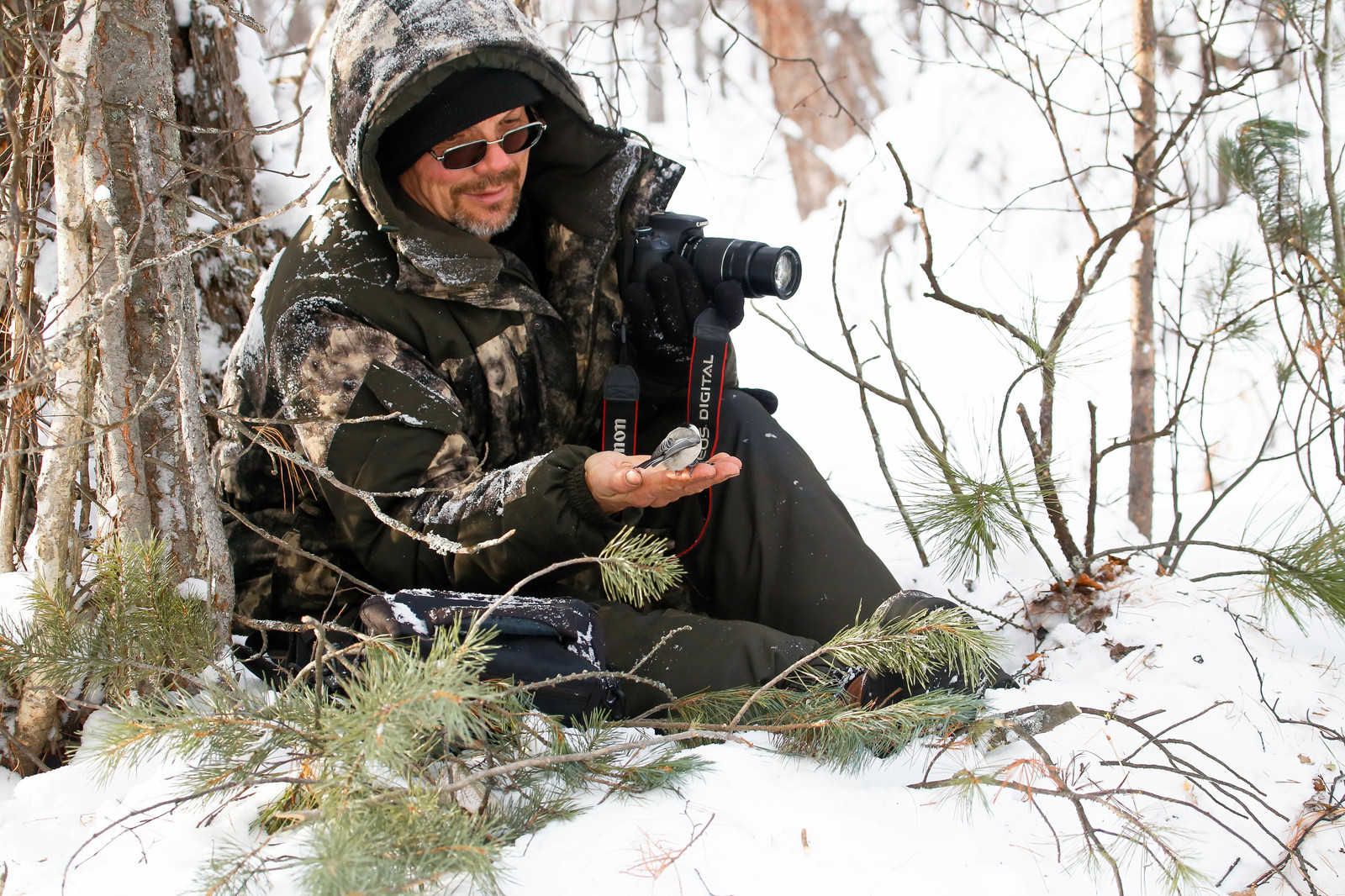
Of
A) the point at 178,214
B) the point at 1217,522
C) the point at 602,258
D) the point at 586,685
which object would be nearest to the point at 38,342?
the point at 178,214

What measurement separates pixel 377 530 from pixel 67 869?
30.6 inches

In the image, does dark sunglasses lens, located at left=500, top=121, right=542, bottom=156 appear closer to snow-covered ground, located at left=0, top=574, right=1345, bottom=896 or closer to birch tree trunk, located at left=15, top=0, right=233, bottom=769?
birch tree trunk, located at left=15, top=0, right=233, bottom=769

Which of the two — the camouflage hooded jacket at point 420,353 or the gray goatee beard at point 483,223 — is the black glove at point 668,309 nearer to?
the camouflage hooded jacket at point 420,353

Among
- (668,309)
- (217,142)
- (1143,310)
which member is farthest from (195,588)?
(1143,310)

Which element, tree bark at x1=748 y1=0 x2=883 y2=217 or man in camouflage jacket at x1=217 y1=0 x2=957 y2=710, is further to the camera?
tree bark at x1=748 y1=0 x2=883 y2=217

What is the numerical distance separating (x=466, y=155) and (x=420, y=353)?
16.2 inches

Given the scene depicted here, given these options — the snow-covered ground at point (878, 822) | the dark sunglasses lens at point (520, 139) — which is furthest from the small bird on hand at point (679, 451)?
the dark sunglasses lens at point (520, 139)

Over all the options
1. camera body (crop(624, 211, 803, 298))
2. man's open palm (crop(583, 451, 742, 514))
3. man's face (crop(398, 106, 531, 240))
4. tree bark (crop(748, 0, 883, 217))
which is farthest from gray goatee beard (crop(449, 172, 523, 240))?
tree bark (crop(748, 0, 883, 217))

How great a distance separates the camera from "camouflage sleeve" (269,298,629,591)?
1.56 m

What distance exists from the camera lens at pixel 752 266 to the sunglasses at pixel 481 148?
16.7 inches

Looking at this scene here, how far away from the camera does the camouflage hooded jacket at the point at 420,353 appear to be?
1597 millimetres

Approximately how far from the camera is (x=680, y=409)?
2.08 meters

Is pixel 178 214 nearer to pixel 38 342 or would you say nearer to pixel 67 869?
pixel 38 342

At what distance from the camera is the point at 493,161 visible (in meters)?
1.88
